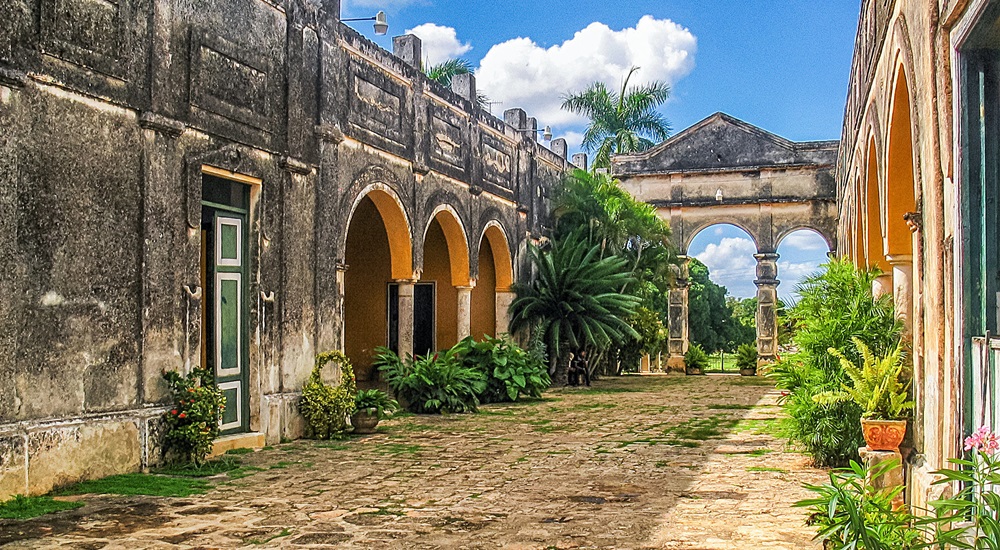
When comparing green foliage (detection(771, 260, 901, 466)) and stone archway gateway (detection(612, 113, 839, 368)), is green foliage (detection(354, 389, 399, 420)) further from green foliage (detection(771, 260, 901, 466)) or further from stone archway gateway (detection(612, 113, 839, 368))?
stone archway gateway (detection(612, 113, 839, 368))

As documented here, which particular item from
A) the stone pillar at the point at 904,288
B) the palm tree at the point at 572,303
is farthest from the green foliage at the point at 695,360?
the stone pillar at the point at 904,288

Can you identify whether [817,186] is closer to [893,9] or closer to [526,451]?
[526,451]

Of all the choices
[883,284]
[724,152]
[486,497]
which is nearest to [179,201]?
[486,497]

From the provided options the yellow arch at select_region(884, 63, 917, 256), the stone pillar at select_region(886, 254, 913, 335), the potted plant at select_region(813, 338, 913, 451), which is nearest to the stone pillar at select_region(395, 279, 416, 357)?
the stone pillar at select_region(886, 254, 913, 335)

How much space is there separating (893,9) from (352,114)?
7073 mm

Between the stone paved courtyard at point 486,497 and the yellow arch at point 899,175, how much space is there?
204cm

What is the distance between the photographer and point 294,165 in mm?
10430

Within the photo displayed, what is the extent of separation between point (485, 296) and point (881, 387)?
12.1 m

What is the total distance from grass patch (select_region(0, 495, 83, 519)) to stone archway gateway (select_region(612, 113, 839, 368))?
1860 centimetres

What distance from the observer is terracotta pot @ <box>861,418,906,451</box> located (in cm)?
627

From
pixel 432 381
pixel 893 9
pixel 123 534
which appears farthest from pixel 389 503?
pixel 432 381

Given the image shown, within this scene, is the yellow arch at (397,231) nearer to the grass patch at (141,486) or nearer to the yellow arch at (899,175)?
the grass patch at (141,486)

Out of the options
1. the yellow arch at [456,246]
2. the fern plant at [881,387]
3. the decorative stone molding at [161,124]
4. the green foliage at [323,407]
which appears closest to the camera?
the fern plant at [881,387]

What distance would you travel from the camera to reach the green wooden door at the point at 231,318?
9.48 meters
